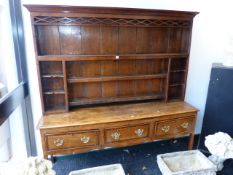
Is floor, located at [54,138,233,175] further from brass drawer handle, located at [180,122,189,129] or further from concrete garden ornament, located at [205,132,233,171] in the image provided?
brass drawer handle, located at [180,122,189,129]

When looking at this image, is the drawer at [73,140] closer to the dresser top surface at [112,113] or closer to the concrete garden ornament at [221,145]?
the dresser top surface at [112,113]

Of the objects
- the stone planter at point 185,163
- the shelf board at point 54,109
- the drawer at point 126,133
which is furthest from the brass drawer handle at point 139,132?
the shelf board at point 54,109

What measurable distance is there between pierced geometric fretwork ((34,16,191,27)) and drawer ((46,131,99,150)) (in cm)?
104

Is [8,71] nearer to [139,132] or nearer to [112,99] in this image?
[112,99]

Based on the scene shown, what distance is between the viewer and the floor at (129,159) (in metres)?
2.02

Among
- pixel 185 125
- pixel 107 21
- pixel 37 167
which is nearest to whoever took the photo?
pixel 37 167

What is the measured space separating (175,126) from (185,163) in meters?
0.40

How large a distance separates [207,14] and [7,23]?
2.21 meters

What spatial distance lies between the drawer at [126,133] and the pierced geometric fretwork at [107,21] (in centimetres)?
105

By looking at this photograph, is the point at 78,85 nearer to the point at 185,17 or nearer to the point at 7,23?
the point at 7,23

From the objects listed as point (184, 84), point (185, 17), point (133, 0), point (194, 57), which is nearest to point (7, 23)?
point (133, 0)

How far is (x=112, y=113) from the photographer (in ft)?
6.15

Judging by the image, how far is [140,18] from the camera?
1827mm

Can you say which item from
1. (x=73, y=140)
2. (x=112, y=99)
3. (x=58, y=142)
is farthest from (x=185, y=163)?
(x=58, y=142)
